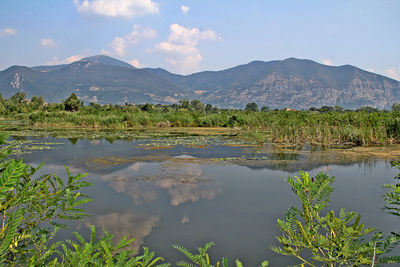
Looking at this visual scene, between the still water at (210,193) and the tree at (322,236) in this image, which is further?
the still water at (210,193)

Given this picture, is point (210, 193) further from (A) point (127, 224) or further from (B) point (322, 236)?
(B) point (322, 236)

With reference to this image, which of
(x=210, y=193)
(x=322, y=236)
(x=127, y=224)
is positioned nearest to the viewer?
(x=322, y=236)

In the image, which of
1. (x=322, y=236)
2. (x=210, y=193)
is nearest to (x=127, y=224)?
(x=210, y=193)

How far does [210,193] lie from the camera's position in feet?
23.7

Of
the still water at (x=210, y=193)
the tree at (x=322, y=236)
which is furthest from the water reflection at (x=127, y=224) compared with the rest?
the tree at (x=322, y=236)

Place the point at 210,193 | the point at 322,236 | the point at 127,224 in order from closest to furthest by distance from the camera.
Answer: the point at 322,236, the point at 127,224, the point at 210,193

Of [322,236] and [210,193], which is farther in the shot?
[210,193]

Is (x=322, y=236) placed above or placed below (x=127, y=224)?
above

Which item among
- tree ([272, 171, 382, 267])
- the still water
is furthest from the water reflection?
tree ([272, 171, 382, 267])

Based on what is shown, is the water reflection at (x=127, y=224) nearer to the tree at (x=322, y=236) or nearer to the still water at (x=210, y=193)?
the still water at (x=210, y=193)

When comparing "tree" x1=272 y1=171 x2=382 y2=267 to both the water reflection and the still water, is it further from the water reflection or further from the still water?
the water reflection

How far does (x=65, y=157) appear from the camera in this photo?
12.2 m

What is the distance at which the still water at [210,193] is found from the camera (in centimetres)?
484

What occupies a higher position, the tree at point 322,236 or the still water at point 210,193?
the tree at point 322,236
